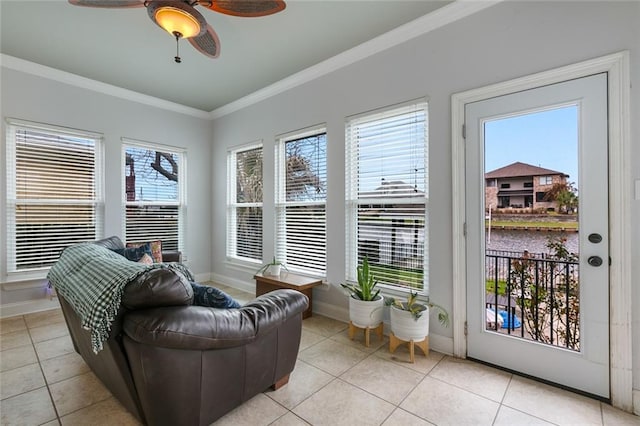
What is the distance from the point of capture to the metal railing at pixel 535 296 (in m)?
2.06

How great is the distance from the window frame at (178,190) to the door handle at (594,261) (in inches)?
195

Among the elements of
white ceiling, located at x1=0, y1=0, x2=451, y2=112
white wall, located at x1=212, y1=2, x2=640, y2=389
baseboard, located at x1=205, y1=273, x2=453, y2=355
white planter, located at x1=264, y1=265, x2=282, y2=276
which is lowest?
baseboard, located at x1=205, y1=273, x2=453, y2=355

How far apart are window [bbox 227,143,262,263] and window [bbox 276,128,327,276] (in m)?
0.49

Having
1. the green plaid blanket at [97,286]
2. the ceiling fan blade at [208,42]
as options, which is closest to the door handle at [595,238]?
the green plaid blanket at [97,286]

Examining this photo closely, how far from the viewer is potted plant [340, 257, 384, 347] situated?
2.67 meters

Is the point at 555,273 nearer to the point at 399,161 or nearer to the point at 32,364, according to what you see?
the point at 399,161

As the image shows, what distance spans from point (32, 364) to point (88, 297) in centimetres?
167

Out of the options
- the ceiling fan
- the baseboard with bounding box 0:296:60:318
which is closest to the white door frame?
the ceiling fan

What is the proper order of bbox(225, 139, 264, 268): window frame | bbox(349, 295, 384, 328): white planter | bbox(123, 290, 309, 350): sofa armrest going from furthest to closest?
bbox(225, 139, 264, 268): window frame
bbox(349, 295, 384, 328): white planter
bbox(123, 290, 309, 350): sofa armrest

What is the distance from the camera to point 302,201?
377 centimetres

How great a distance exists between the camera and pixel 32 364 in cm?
234

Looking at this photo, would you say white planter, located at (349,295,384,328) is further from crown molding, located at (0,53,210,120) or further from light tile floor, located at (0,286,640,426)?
crown molding, located at (0,53,210,120)

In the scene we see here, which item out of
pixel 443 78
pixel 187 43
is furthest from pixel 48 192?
pixel 443 78

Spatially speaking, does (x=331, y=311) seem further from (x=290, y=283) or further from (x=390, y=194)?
(x=390, y=194)
